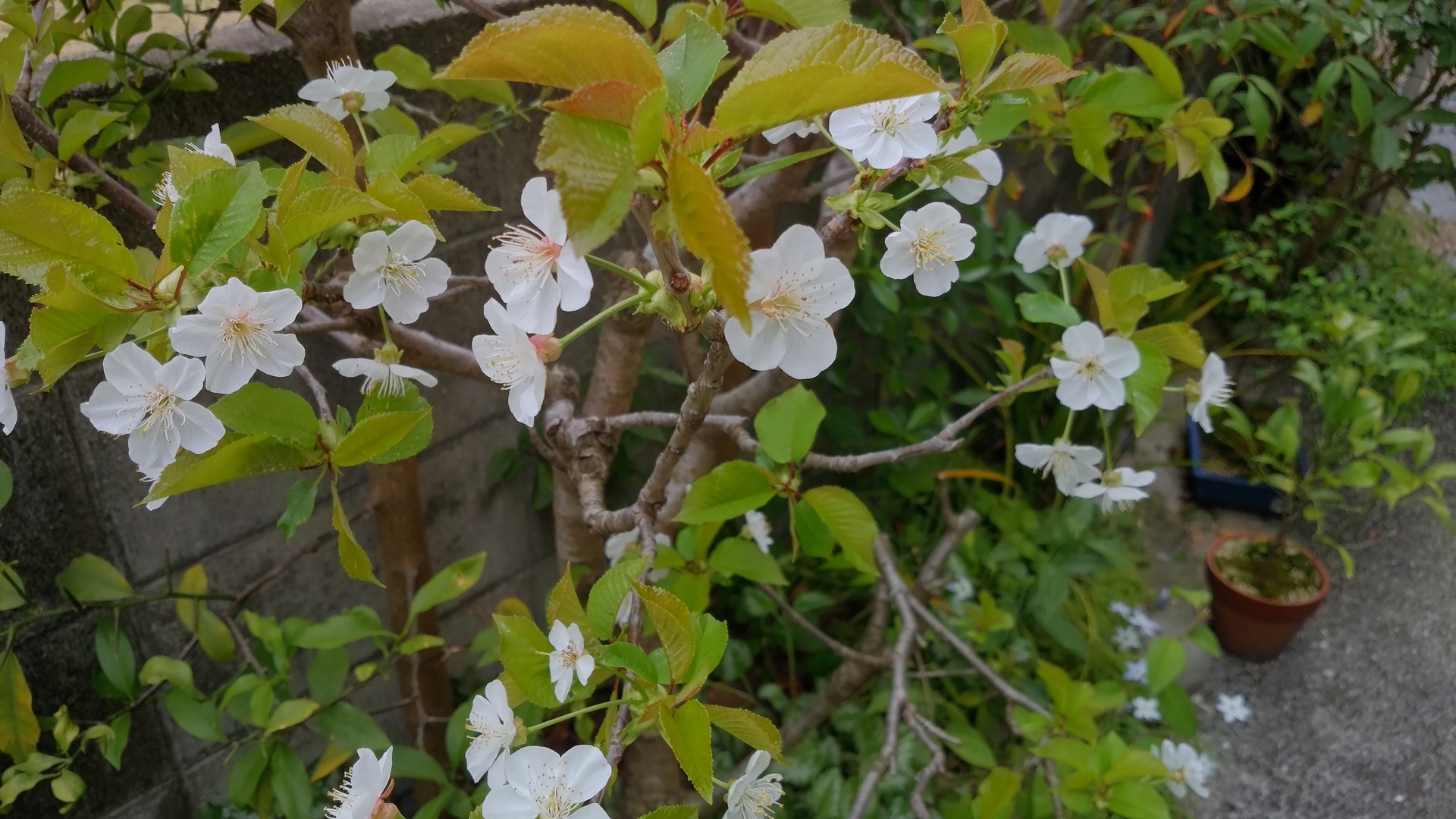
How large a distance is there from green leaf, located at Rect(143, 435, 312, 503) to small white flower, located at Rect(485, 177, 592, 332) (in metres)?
0.19

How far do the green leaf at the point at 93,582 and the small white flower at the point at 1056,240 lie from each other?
3.60 feet

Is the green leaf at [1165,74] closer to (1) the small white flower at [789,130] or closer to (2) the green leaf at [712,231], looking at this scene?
(1) the small white flower at [789,130]

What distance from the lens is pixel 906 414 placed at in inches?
76.5

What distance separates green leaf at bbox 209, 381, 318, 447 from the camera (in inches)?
22.5

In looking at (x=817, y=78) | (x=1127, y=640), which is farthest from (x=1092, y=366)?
(x=1127, y=640)

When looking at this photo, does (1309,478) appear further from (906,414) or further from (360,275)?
(360,275)

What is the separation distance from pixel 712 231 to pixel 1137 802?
104cm

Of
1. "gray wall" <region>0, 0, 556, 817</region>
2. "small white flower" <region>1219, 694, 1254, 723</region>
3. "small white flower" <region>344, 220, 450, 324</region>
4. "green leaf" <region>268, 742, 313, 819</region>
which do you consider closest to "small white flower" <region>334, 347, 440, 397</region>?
"small white flower" <region>344, 220, 450, 324</region>

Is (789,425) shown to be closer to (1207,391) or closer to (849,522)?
(849,522)

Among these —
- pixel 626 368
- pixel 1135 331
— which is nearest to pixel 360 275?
pixel 626 368

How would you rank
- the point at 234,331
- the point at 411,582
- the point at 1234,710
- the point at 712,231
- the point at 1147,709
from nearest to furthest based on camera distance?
the point at 712,231
the point at 234,331
the point at 411,582
the point at 1147,709
the point at 1234,710

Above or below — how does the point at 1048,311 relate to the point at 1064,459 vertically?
above

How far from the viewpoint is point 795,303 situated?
527 millimetres

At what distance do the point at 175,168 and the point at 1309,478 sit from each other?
2155 millimetres
